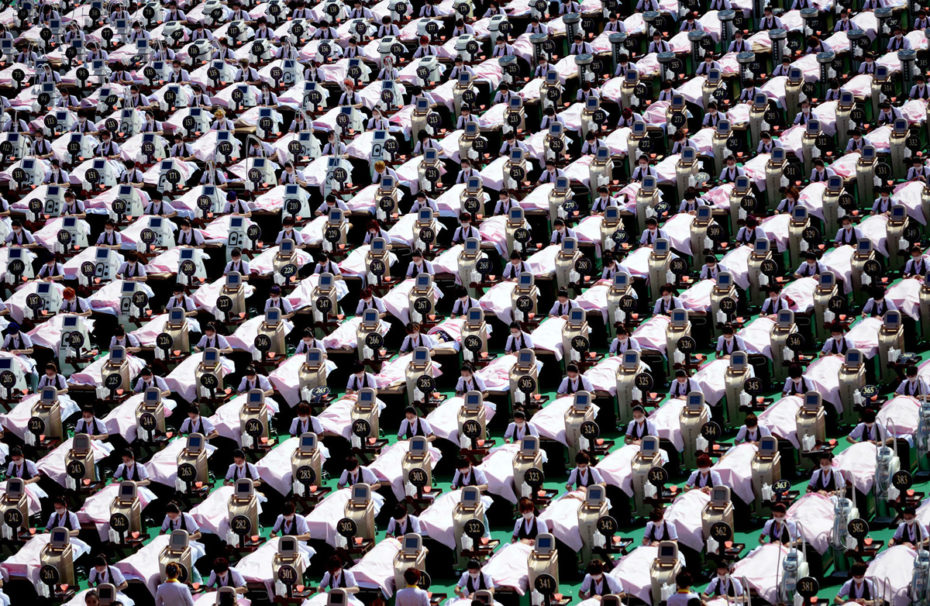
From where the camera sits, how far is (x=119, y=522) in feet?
138

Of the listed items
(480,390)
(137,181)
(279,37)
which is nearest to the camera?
(480,390)

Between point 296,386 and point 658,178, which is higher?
point 658,178

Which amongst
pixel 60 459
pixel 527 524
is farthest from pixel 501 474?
pixel 60 459

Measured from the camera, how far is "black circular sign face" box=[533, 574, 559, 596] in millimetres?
38344

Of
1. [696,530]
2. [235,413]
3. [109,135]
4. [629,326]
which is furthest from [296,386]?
[109,135]

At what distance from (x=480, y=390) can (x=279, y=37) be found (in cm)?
2228

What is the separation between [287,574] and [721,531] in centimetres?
871

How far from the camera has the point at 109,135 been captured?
5797cm

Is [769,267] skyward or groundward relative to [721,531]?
skyward

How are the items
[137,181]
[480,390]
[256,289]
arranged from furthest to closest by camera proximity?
[137,181] < [256,289] < [480,390]

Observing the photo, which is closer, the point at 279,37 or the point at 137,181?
the point at 137,181

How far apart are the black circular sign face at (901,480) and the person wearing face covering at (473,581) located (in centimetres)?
856

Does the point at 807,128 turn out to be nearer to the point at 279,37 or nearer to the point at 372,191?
the point at 372,191

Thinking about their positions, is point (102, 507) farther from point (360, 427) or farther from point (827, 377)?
point (827, 377)
